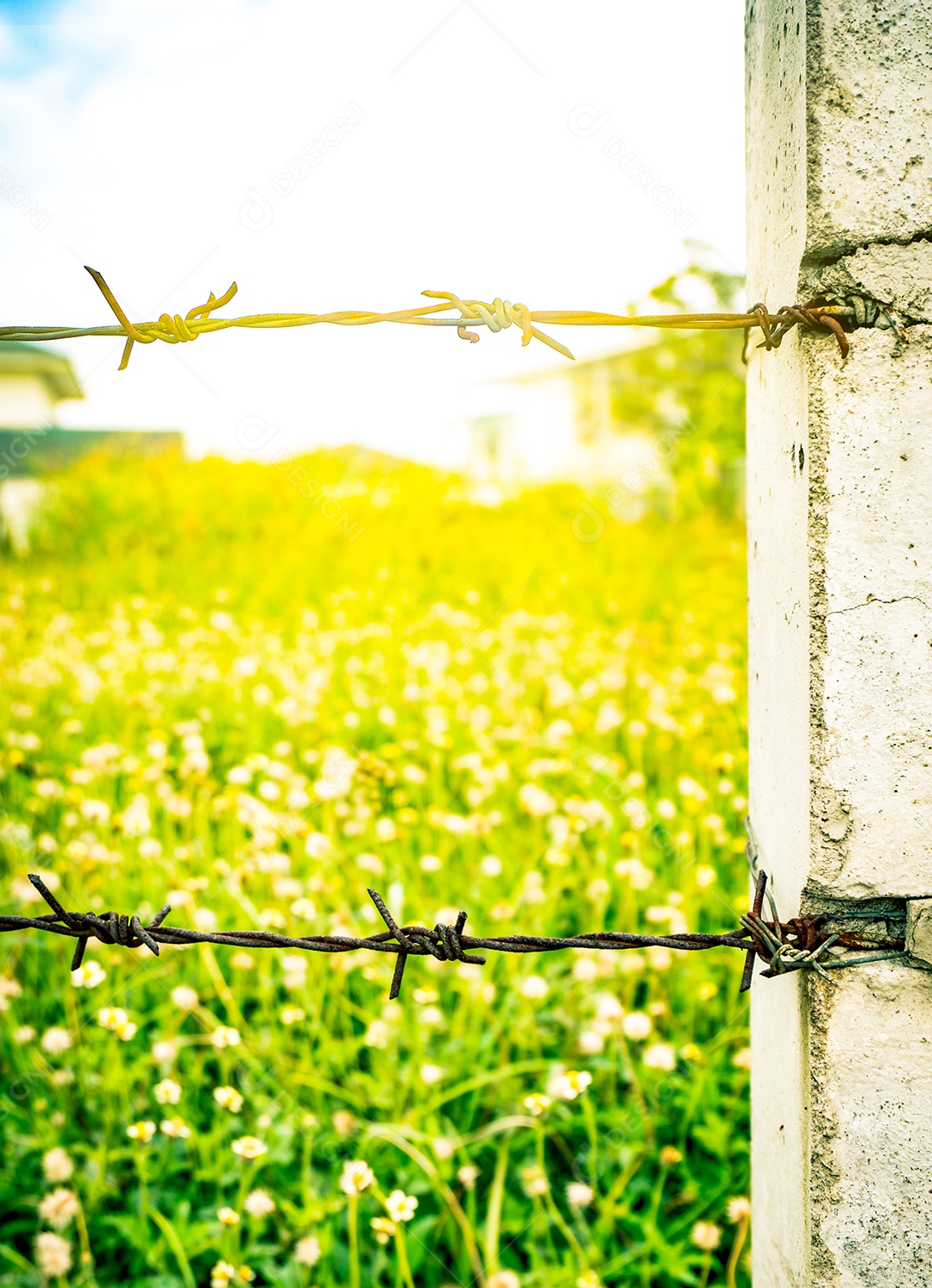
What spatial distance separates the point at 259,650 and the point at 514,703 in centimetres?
182

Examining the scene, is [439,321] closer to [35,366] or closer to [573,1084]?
[573,1084]

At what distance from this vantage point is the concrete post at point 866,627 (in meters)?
0.93

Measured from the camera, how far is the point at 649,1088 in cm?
213

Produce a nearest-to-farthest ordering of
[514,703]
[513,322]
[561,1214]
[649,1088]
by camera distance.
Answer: [513,322] → [561,1214] → [649,1088] → [514,703]

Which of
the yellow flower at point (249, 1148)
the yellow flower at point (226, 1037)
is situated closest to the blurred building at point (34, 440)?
the yellow flower at point (226, 1037)

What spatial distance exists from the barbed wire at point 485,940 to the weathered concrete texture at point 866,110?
73 centimetres

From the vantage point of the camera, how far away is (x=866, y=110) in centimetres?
92

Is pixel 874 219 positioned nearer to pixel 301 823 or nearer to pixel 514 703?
pixel 301 823

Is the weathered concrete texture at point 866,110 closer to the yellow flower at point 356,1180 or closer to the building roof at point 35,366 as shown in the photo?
the yellow flower at point 356,1180

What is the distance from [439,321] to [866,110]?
0.50m

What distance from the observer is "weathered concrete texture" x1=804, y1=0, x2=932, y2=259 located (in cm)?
92

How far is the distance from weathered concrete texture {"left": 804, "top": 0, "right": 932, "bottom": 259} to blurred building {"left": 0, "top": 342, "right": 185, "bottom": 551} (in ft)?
12.4

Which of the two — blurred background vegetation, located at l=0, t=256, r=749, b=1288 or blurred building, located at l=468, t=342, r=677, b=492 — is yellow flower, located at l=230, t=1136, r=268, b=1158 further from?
blurred building, located at l=468, t=342, r=677, b=492

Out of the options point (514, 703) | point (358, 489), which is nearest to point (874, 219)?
point (514, 703)
